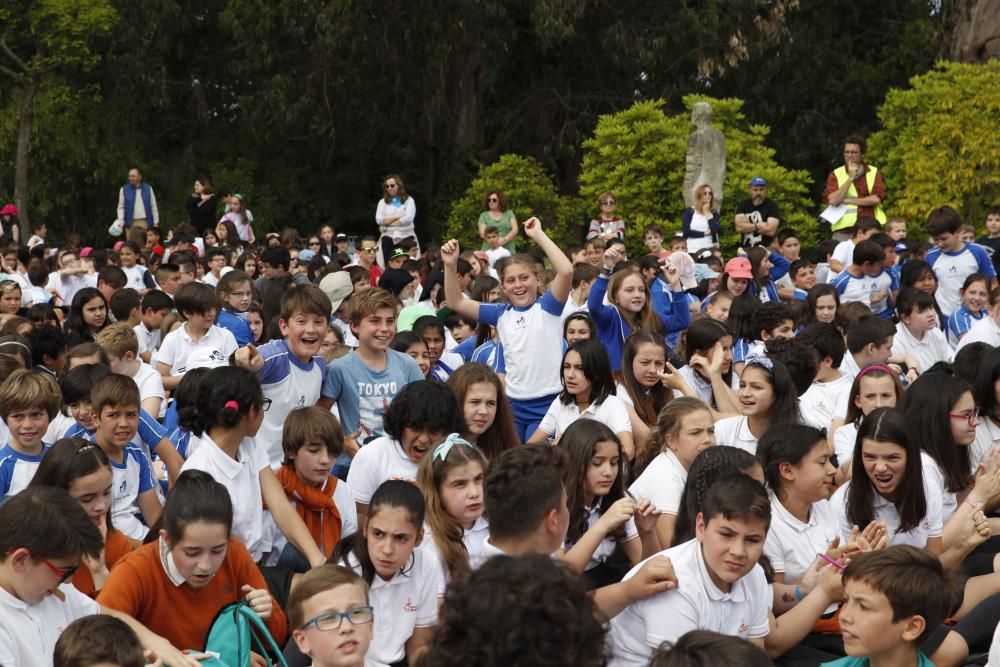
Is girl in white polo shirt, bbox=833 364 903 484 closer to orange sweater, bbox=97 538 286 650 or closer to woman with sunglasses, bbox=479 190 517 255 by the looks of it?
orange sweater, bbox=97 538 286 650

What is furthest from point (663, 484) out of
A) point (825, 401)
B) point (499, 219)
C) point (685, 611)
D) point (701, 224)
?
point (499, 219)

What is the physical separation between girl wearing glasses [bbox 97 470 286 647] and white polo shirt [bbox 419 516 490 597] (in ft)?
2.32

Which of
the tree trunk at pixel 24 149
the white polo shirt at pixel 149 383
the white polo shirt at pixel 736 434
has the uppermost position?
the tree trunk at pixel 24 149

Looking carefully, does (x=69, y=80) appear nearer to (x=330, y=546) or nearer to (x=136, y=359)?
(x=136, y=359)

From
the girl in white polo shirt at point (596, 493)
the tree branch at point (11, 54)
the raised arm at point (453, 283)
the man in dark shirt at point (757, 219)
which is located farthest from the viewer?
the tree branch at point (11, 54)

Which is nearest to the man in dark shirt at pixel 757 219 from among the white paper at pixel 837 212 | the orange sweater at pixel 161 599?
the white paper at pixel 837 212

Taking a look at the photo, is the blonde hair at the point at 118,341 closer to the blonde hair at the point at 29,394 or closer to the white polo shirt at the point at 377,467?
the blonde hair at the point at 29,394

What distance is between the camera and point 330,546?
6.07 m

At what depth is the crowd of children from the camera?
435cm

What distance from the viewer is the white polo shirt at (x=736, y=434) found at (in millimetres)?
7023

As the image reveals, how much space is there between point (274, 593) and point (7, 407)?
1.71 meters


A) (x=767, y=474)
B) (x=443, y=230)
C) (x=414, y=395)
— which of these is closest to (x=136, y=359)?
(x=414, y=395)

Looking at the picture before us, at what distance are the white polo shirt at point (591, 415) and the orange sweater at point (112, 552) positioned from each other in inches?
99.8

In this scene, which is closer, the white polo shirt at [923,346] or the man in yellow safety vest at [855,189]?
the white polo shirt at [923,346]
